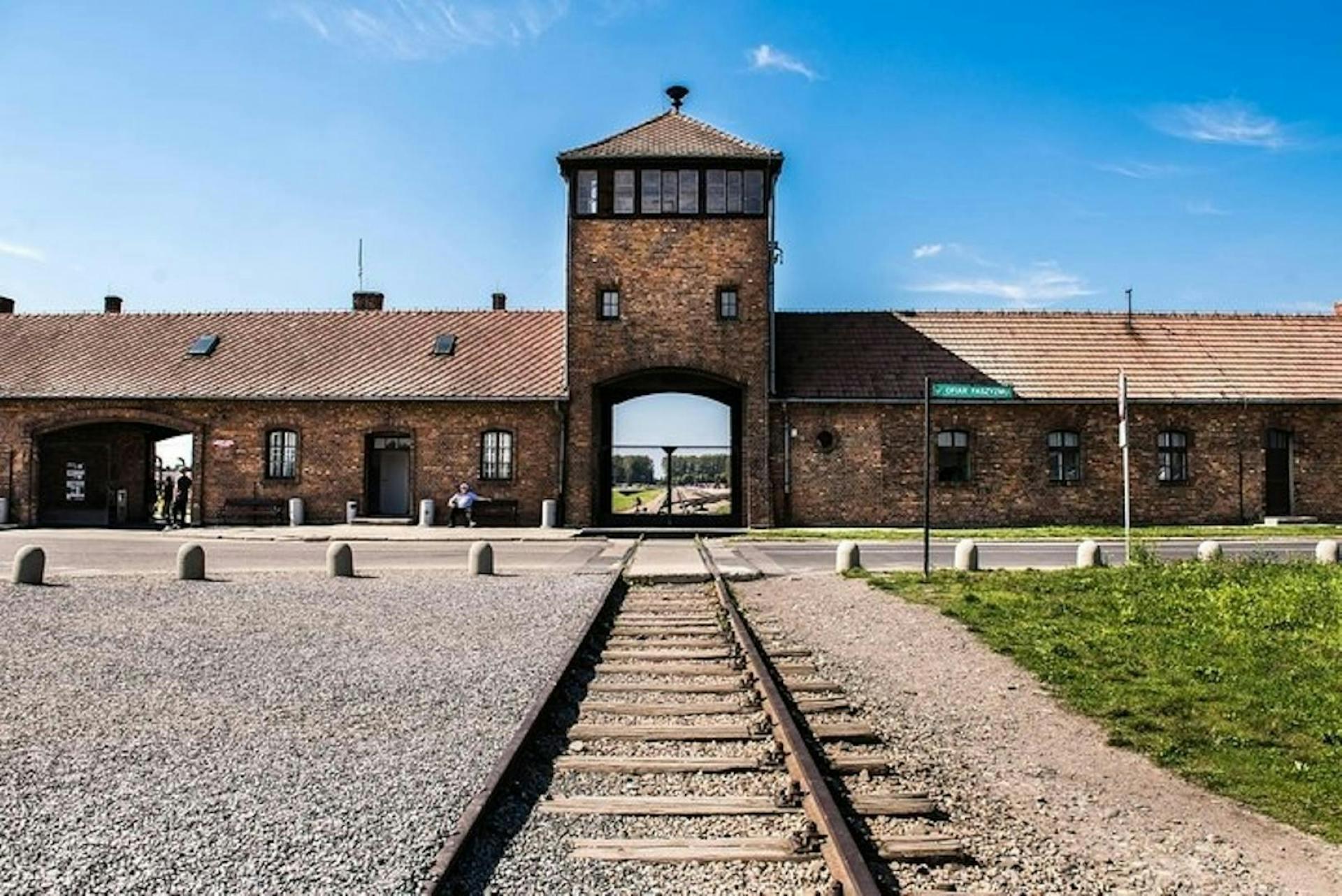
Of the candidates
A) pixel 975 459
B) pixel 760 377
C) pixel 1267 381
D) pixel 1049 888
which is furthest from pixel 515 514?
pixel 1049 888

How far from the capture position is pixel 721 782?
16.2 feet

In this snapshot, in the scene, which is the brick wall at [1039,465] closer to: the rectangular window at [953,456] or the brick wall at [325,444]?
the rectangular window at [953,456]

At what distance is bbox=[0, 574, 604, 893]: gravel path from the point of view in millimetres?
3969

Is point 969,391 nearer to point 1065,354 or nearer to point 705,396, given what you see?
point 705,396

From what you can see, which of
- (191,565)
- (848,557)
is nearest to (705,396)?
(848,557)

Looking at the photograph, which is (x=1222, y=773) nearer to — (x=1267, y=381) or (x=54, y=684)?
(x=54, y=684)

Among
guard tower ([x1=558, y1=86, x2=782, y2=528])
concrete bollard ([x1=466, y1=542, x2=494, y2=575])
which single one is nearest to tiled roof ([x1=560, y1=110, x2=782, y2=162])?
guard tower ([x1=558, y1=86, x2=782, y2=528])

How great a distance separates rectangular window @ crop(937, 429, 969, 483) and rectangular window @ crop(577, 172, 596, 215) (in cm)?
1148

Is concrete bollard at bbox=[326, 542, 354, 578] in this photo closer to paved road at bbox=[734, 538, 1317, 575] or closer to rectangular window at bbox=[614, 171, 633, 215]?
paved road at bbox=[734, 538, 1317, 575]

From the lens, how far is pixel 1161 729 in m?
6.21

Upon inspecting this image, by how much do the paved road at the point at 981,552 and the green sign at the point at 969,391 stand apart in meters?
3.42

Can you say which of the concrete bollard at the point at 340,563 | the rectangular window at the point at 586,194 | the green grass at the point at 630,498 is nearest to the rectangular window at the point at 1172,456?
the rectangular window at the point at 586,194

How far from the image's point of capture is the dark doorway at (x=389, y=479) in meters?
29.8

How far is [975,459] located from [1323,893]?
2439 cm
